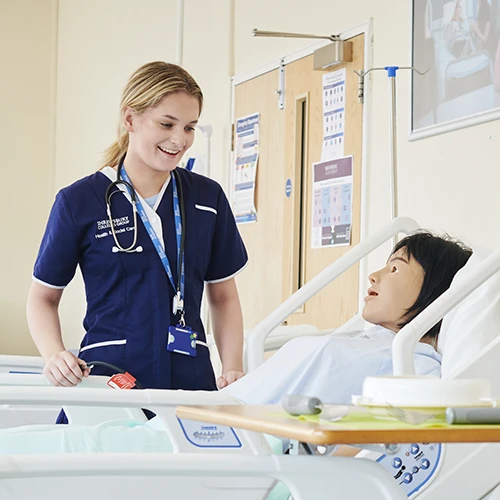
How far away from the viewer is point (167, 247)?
7.00 feet

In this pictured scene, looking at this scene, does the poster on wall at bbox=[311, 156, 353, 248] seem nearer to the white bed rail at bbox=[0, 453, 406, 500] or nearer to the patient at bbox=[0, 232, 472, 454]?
the patient at bbox=[0, 232, 472, 454]

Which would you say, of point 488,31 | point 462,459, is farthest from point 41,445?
point 488,31

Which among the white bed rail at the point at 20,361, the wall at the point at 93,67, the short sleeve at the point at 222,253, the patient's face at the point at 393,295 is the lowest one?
the white bed rail at the point at 20,361

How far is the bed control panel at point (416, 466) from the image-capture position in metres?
1.74

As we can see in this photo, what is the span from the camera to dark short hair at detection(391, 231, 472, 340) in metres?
2.22

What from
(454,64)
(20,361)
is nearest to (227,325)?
(20,361)

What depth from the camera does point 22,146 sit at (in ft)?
24.4

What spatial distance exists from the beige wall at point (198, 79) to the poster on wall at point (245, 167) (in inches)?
5.1

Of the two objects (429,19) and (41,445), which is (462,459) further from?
(429,19)

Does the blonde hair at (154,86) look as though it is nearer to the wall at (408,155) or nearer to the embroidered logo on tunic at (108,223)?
the embroidered logo on tunic at (108,223)

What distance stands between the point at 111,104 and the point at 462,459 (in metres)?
5.23

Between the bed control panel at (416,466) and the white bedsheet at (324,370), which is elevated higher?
the white bedsheet at (324,370)

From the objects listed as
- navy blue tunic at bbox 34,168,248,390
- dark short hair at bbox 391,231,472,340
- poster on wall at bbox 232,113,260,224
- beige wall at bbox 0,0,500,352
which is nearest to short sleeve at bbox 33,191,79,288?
navy blue tunic at bbox 34,168,248,390

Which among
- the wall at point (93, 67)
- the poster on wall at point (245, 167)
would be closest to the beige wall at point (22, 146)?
the wall at point (93, 67)
